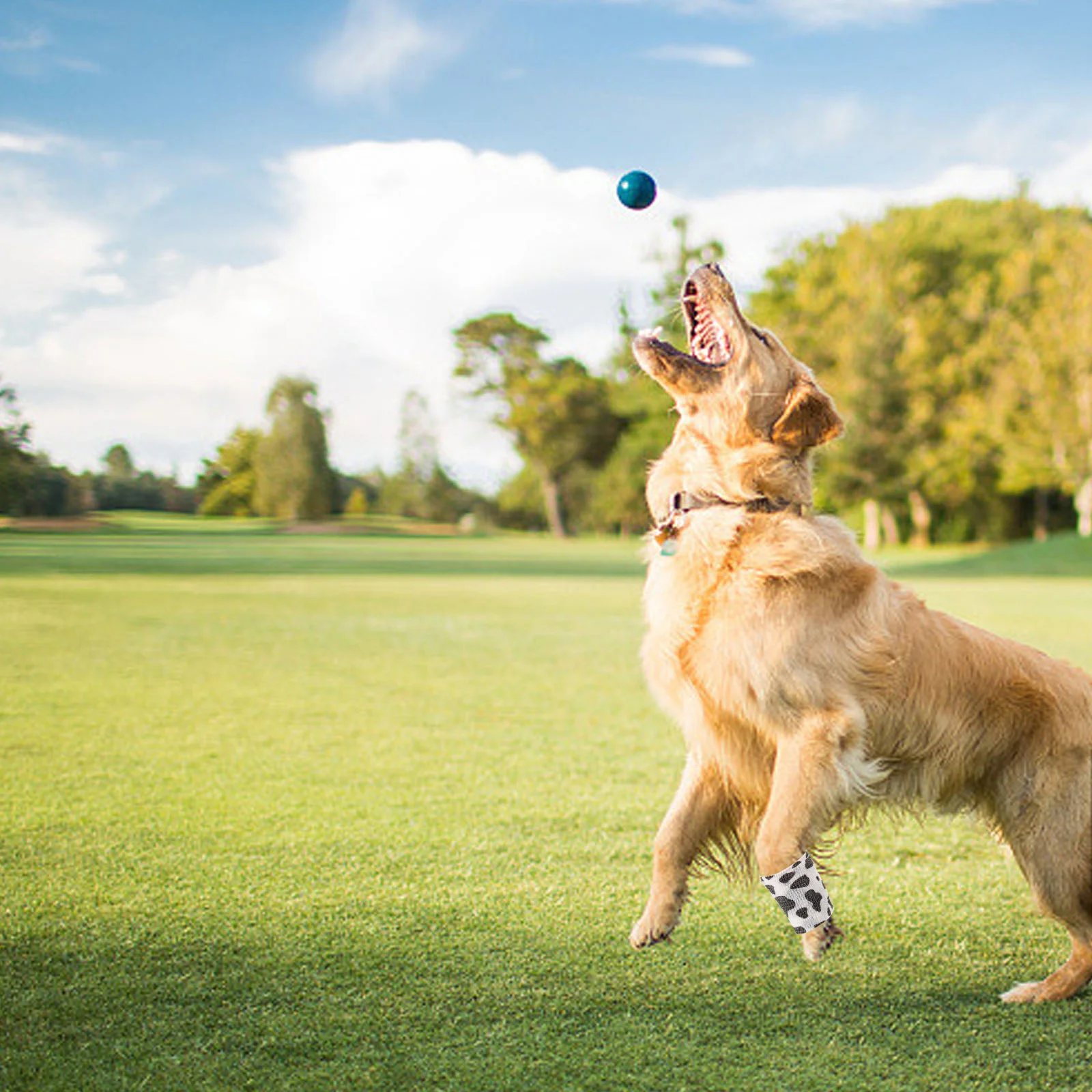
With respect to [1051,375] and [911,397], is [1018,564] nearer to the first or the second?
[1051,375]

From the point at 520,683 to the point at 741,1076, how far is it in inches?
244

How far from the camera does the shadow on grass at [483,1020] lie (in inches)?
97.5

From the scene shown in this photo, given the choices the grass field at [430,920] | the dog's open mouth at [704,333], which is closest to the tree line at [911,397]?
the grass field at [430,920]

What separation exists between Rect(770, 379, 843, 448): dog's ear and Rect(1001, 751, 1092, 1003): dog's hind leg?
123 centimetres

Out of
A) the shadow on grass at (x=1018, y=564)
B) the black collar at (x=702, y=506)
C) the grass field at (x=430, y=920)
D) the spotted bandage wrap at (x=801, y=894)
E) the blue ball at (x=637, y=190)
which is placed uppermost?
the blue ball at (x=637, y=190)

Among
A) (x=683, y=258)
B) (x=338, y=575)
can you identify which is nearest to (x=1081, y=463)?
(x=683, y=258)

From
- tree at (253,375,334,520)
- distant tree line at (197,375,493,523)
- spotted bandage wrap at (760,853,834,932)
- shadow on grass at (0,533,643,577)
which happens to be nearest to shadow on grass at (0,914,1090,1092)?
spotted bandage wrap at (760,853,834,932)

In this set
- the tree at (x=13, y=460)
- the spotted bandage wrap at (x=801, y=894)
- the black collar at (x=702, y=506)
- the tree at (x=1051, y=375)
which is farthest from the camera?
the tree at (x=1051, y=375)

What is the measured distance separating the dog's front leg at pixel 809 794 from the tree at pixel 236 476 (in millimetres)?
56286

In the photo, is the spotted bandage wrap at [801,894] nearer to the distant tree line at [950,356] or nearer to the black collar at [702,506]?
the black collar at [702,506]

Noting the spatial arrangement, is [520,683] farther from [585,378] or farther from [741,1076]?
[585,378]

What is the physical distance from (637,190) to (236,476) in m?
57.6

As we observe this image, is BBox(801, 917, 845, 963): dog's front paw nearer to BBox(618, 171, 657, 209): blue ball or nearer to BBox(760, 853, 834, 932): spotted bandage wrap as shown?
BBox(760, 853, 834, 932): spotted bandage wrap

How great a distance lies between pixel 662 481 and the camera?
12.0 feet
